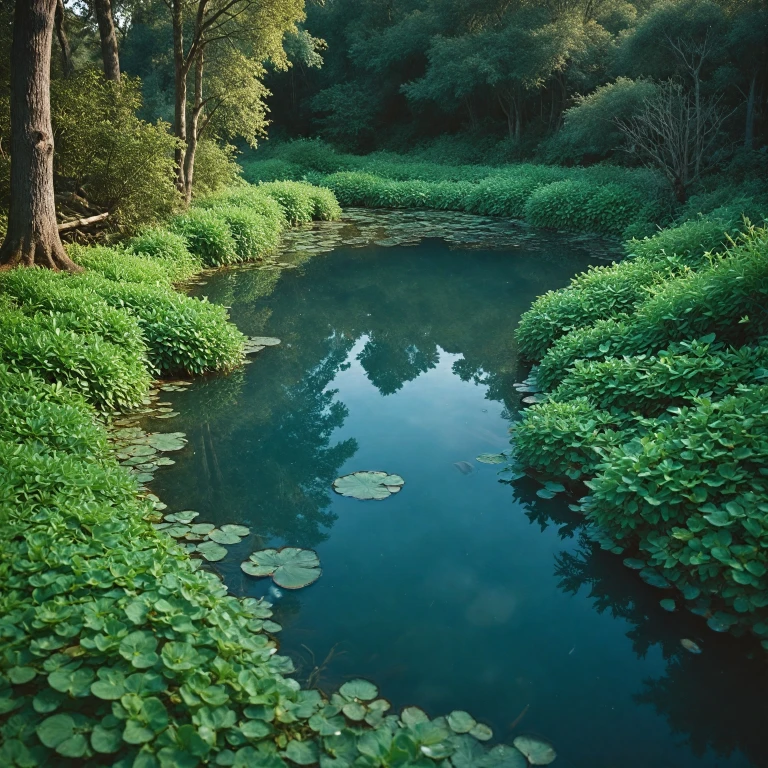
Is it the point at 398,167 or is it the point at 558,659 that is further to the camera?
the point at 398,167

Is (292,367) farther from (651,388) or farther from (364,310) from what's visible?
(651,388)

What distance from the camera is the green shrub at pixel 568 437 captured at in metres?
4.62

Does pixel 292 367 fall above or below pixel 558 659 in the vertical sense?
above

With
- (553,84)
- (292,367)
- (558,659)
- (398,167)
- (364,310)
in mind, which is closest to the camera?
(558,659)

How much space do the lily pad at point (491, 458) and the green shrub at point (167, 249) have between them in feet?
20.9

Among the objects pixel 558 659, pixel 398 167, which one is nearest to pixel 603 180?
pixel 398 167

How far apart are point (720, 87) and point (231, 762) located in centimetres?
2004

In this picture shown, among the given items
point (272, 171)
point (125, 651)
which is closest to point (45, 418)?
point (125, 651)

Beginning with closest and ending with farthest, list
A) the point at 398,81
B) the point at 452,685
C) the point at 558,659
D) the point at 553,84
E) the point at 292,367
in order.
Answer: the point at 452,685
the point at 558,659
the point at 292,367
the point at 553,84
the point at 398,81

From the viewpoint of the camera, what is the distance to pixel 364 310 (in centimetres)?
991

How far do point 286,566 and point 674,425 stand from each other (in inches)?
106

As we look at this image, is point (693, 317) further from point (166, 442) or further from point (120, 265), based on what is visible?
point (120, 265)

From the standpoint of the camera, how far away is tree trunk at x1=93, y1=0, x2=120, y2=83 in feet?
36.7

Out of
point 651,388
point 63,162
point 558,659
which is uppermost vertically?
point 63,162
